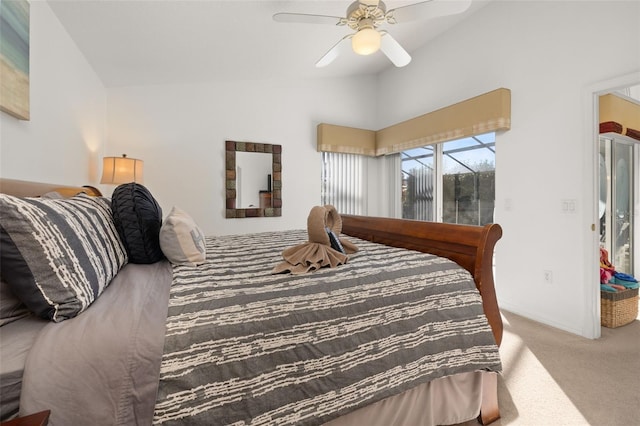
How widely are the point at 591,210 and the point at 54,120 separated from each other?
4.15 metres

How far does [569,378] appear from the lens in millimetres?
1720

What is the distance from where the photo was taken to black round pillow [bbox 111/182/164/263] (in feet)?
4.29

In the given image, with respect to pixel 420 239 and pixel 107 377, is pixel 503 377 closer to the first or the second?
pixel 420 239

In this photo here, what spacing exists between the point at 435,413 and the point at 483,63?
342 centimetres

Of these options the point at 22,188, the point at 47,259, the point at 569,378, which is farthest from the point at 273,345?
the point at 569,378

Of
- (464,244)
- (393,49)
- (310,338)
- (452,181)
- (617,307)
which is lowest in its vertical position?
(617,307)

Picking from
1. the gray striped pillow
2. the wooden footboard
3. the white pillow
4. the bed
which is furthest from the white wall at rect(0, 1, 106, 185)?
the wooden footboard

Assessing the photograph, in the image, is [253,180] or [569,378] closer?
[569,378]

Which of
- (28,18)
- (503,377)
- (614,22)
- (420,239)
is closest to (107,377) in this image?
(420,239)

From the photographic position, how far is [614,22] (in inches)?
85.1

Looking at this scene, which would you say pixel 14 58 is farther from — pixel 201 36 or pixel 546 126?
pixel 546 126

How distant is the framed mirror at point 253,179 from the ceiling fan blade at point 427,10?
7.72 feet

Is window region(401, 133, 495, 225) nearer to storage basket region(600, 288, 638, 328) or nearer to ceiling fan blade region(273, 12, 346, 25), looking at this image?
storage basket region(600, 288, 638, 328)

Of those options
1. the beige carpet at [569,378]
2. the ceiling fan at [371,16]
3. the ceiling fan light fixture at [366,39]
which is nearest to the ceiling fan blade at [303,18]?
the ceiling fan at [371,16]
